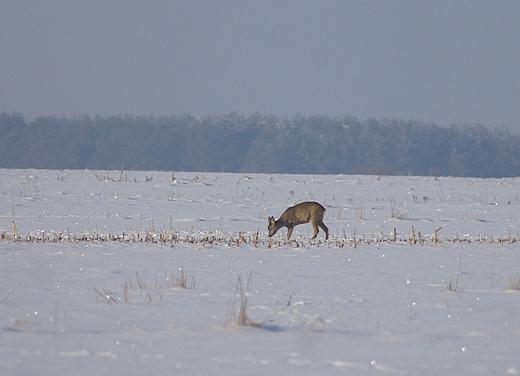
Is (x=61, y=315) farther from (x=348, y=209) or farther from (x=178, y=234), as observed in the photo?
(x=348, y=209)

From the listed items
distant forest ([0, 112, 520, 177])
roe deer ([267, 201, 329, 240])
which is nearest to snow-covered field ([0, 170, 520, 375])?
roe deer ([267, 201, 329, 240])

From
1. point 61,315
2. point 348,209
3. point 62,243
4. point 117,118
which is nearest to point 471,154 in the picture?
point 117,118

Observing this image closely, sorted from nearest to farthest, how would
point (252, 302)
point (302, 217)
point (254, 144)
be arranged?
point (252, 302), point (302, 217), point (254, 144)

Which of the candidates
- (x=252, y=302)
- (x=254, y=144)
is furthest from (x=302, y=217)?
(x=254, y=144)

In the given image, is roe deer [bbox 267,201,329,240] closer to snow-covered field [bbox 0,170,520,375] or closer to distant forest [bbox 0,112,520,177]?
snow-covered field [bbox 0,170,520,375]

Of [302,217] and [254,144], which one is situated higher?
[254,144]

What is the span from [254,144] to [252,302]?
7223cm

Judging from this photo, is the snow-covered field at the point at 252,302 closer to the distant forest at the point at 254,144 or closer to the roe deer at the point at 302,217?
the roe deer at the point at 302,217

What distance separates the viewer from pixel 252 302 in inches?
268

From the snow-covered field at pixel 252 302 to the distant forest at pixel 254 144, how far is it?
59.9 metres

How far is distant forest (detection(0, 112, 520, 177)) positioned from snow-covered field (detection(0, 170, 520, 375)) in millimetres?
59883

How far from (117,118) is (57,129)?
6656 mm

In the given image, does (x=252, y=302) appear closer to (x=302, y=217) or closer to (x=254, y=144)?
(x=302, y=217)

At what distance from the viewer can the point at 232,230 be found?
1534 centimetres
